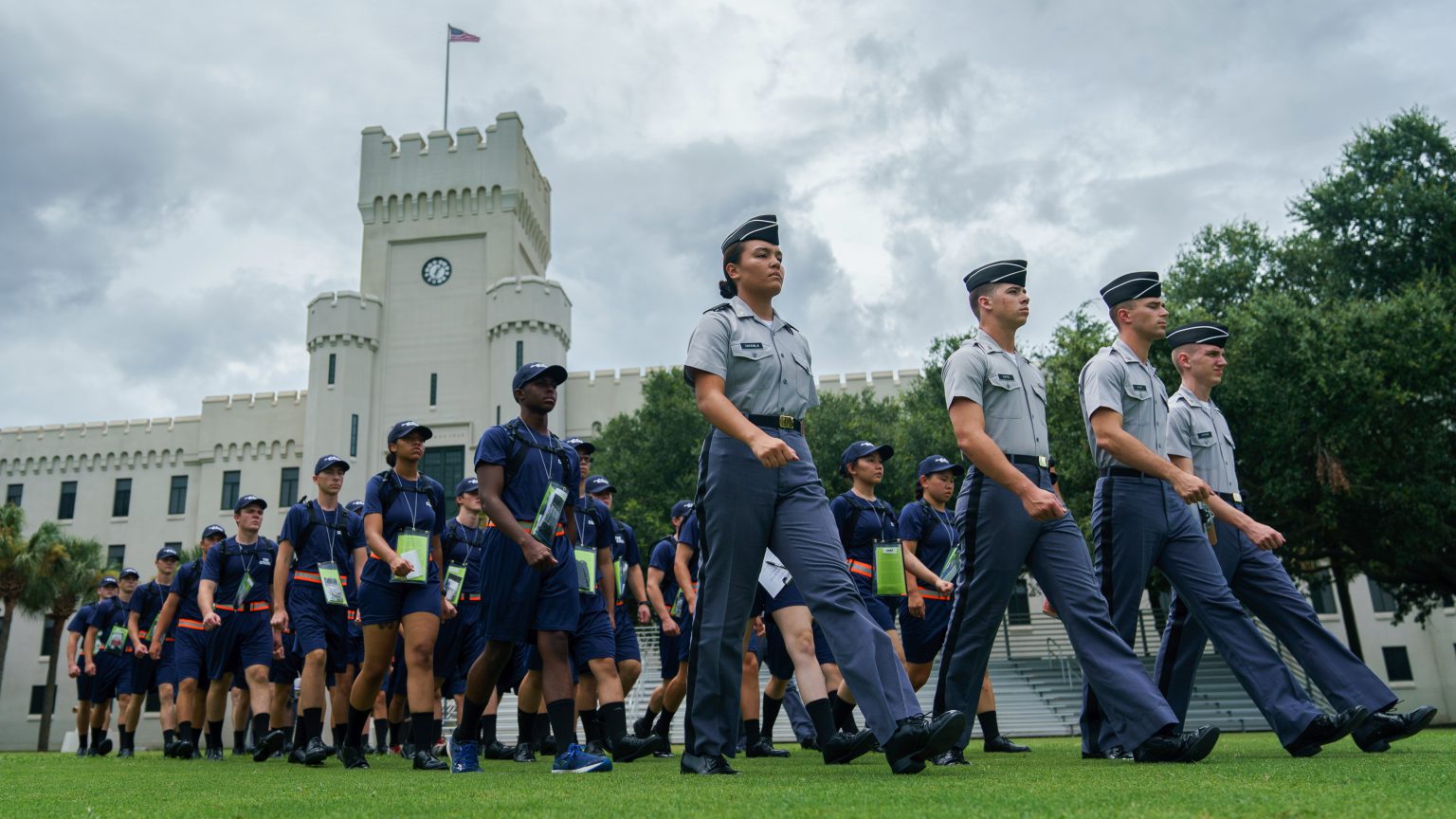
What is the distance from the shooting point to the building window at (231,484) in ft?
153

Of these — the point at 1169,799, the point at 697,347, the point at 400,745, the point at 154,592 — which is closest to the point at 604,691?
the point at 697,347

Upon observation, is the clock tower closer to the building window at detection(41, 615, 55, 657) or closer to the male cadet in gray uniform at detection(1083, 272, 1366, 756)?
the building window at detection(41, 615, 55, 657)

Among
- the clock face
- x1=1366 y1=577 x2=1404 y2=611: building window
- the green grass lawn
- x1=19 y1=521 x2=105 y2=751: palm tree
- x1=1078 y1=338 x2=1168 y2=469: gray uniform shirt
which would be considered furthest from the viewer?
the clock face

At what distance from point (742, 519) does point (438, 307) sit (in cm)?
4524

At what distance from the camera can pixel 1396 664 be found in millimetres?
37250

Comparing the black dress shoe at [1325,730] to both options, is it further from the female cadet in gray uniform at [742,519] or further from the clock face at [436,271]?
the clock face at [436,271]

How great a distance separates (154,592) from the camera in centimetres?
1248

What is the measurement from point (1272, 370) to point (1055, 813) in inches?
810

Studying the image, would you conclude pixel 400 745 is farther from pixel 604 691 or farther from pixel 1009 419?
pixel 1009 419

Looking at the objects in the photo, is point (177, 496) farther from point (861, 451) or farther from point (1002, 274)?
point (1002, 274)

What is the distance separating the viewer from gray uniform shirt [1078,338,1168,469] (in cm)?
569

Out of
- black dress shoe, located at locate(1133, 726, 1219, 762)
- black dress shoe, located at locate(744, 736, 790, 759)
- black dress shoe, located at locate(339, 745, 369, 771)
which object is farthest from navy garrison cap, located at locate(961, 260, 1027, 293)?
black dress shoe, located at locate(339, 745, 369, 771)

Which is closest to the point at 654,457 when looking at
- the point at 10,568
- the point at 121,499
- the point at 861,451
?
the point at 10,568

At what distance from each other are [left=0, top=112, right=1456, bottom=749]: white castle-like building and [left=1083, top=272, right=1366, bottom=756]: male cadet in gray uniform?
37488 millimetres
